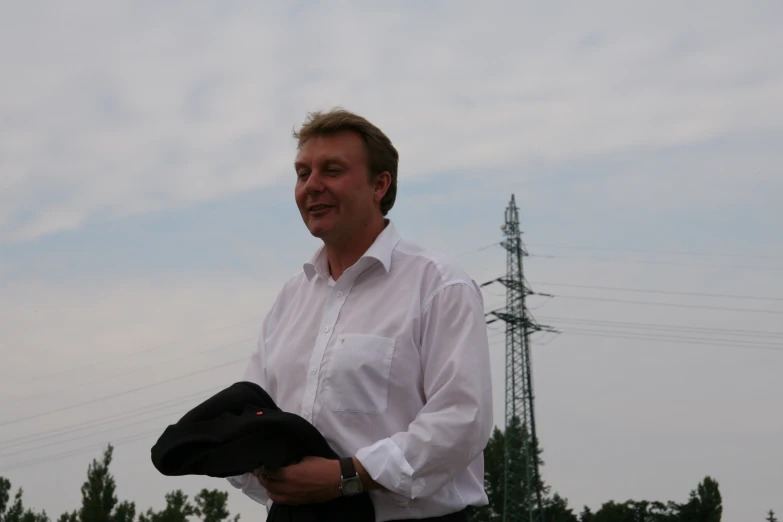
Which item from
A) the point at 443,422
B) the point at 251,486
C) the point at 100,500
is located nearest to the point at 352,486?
the point at 443,422

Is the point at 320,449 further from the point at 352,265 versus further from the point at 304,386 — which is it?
the point at 352,265

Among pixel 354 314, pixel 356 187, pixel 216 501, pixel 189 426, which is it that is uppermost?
pixel 216 501

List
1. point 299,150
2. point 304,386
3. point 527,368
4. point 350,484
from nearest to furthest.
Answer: point 350,484
point 304,386
point 299,150
point 527,368

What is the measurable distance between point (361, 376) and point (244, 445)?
1.43ft

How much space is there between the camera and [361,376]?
336cm

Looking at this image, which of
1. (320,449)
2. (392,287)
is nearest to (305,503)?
(320,449)

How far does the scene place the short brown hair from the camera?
3.67m

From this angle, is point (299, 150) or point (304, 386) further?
point (299, 150)

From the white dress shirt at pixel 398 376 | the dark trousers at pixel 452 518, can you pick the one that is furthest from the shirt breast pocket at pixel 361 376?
the dark trousers at pixel 452 518

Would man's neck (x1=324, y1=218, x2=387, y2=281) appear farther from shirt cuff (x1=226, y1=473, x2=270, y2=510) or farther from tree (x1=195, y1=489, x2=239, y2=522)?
tree (x1=195, y1=489, x2=239, y2=522)

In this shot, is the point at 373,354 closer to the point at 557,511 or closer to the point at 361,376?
the point at 361,376

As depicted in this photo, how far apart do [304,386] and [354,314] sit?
299 mm

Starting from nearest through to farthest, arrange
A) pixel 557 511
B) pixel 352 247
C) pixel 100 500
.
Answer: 1. pixel 352 247
2. pixel 100 500
3. pixel 557 511

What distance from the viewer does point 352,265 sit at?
3680mm
